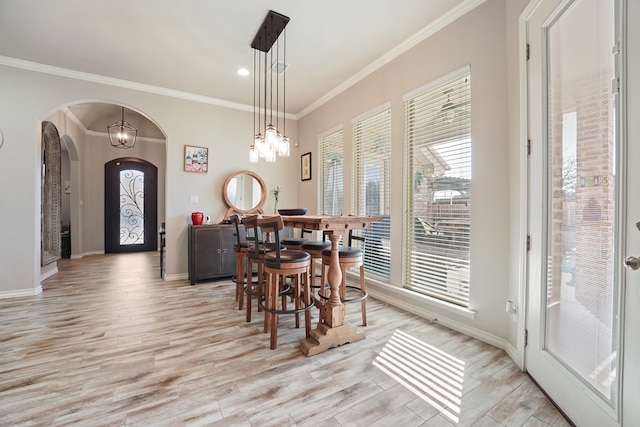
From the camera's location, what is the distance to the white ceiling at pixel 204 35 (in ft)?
7.62

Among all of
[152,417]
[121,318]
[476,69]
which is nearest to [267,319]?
[152,417]

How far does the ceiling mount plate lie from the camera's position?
2436 mm

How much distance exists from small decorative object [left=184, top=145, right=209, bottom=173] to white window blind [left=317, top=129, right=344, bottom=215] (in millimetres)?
1836

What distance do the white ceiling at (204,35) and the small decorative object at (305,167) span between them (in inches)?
52.9

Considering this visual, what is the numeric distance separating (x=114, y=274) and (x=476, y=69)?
222 inches

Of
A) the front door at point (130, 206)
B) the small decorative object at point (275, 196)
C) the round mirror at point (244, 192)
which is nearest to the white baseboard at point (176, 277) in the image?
the round mirror at point (244, 192)

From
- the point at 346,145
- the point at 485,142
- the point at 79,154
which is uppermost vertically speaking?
the point at 79,154

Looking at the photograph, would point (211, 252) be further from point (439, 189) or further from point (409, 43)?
point (409, 43)

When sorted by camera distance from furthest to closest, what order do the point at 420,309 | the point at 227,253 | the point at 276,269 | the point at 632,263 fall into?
the point at 227,253 < the point at 420,309 < the point at 276,269 < the point at 632,263

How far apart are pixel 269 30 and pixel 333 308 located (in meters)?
2.67

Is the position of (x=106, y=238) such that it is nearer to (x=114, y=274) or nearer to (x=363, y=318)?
(x=114, y=274)

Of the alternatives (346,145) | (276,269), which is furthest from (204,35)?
(276,269)

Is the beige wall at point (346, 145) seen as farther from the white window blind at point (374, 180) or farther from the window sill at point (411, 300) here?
the white window blind at point (374, 180)

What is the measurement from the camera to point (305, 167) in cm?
485
